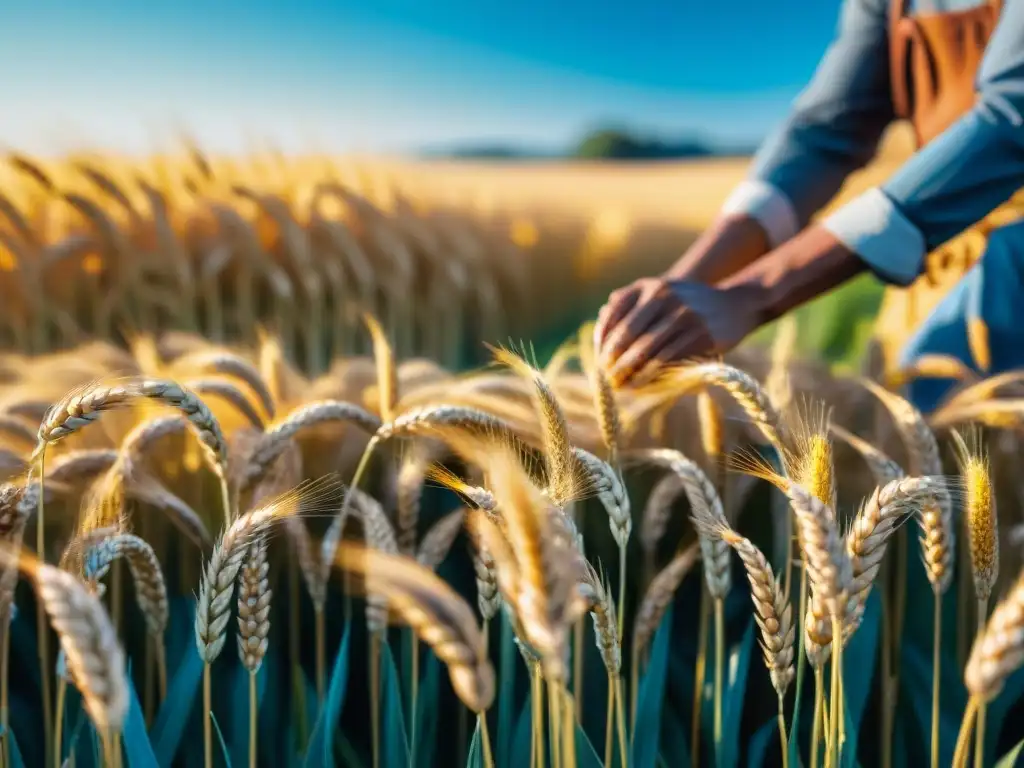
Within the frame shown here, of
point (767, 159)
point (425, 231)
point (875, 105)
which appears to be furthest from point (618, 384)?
point (425, 231)

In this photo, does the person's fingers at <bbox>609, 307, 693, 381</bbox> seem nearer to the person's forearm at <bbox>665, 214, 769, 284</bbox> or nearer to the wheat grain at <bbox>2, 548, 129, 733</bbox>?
the person's forearm at <bbox>665, 214, 769, 284</bbox>

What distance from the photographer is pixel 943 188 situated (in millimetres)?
891

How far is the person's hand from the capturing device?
769mm

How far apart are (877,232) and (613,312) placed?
315mm

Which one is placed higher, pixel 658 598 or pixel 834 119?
pixel 834 119

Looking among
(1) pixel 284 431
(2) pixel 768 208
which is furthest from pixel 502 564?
(2) pixel 768 208

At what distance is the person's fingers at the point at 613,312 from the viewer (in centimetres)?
79

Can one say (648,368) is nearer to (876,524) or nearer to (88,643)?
(876,524)

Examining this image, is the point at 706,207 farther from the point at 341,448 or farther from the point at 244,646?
the point at 244,646

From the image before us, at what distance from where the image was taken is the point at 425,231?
2273 mm

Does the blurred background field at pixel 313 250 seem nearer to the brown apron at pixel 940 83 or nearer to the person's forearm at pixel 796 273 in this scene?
the brown apron at pixel 940 83

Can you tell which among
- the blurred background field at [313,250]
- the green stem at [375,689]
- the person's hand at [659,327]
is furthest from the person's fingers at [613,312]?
the blurred background field at [313,250]

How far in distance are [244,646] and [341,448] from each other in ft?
1.10

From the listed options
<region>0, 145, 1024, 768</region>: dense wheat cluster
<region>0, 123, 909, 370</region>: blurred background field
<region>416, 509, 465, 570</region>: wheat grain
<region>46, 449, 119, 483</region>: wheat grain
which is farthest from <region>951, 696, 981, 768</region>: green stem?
<region>0, 123, 909, 370</region>: blurred background field
